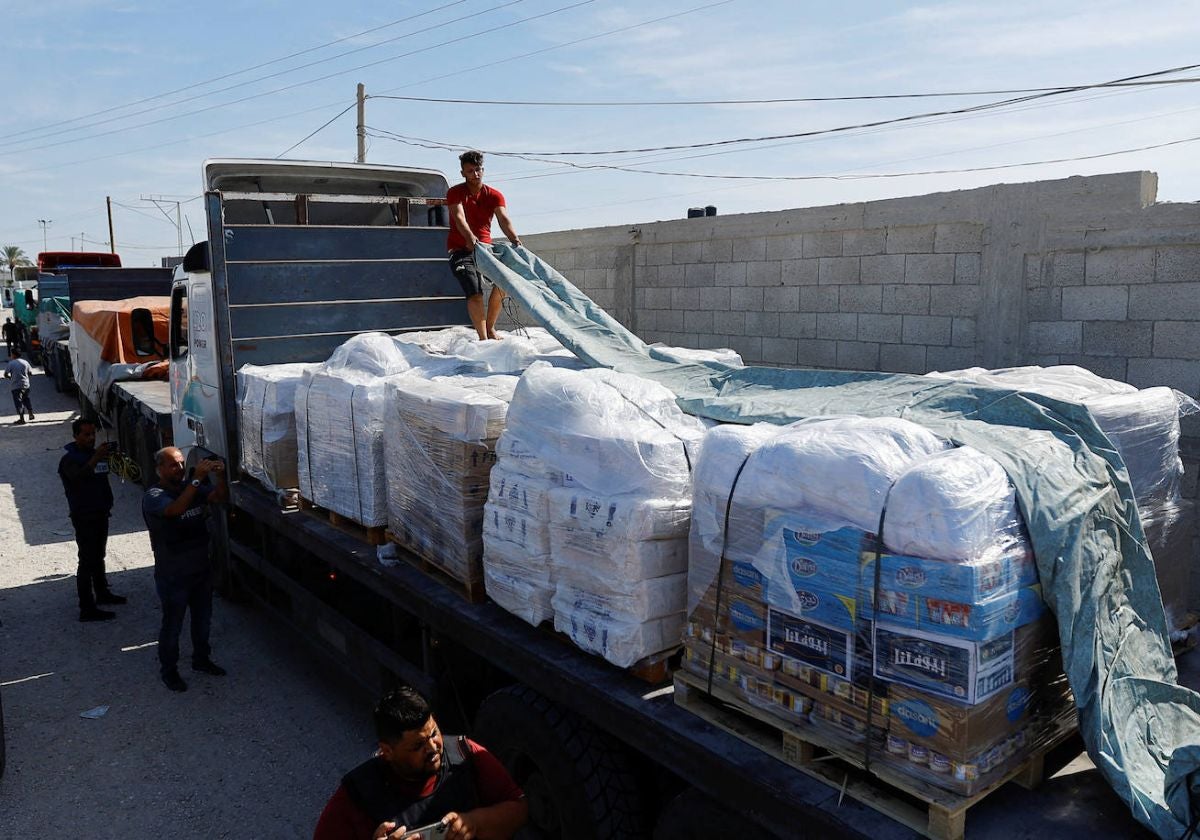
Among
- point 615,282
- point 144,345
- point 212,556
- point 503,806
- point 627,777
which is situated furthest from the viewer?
point 615,282

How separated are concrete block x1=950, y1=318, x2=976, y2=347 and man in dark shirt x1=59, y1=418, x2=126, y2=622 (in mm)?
6467

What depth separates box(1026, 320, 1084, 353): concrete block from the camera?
603 centimetres

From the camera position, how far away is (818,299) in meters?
7.84

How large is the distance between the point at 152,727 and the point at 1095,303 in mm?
6439

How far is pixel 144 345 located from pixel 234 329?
3.35 m

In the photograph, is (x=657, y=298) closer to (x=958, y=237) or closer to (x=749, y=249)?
(x=749, y=249)

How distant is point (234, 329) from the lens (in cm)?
641

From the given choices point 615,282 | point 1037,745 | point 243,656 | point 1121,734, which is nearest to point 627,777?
point 1037,745

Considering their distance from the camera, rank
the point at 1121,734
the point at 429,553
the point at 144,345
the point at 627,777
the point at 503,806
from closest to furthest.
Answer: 1. the point at 1121,734
2. the point at 503,806
3. the point at 627,777
4. the point at 429,553
5. the point at 144,345

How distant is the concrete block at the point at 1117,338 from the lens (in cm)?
560

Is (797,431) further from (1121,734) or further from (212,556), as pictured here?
(212,556)

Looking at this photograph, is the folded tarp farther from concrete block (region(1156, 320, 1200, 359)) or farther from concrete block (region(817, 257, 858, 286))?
concrete block (region(817, 257, 858, 286))

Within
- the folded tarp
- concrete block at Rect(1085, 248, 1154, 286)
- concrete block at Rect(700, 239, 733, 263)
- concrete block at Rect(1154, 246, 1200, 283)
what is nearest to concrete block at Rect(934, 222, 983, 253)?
concrete block at Rect(1085, 248, 1154, 286)

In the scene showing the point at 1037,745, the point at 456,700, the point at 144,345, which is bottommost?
the point at 456,700
